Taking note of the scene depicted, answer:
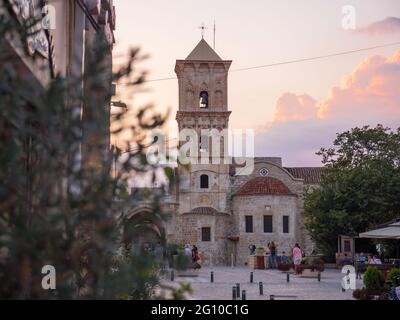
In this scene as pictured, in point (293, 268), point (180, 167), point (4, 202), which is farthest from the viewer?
point (293, 268)

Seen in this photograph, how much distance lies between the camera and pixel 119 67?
3.41 metres

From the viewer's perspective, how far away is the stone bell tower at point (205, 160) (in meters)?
49.8

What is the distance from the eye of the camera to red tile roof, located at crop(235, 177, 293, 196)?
5069 centimetres

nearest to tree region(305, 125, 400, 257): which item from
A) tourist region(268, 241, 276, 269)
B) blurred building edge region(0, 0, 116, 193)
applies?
tourist region(268, 241, 276, 269)

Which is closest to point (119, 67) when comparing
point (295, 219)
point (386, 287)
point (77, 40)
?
point (77, 40)

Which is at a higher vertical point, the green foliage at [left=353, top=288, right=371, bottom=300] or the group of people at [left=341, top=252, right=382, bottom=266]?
the group of people at [left=341, top=252, right=382, bottom=266]

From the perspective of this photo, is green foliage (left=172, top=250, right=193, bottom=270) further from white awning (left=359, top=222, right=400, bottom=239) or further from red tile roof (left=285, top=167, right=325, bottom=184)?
red tile roof (left=285, top=167, right=325, bottom=184)

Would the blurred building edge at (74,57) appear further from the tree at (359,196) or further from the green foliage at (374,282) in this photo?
the tree at (359,196)

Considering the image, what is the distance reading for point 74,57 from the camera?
3.64 metres

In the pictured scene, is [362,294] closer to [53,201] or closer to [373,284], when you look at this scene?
[373,284]

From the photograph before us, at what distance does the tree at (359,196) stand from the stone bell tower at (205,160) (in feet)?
31.0

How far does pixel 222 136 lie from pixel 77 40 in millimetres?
44301

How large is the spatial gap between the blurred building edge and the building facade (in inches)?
1350
